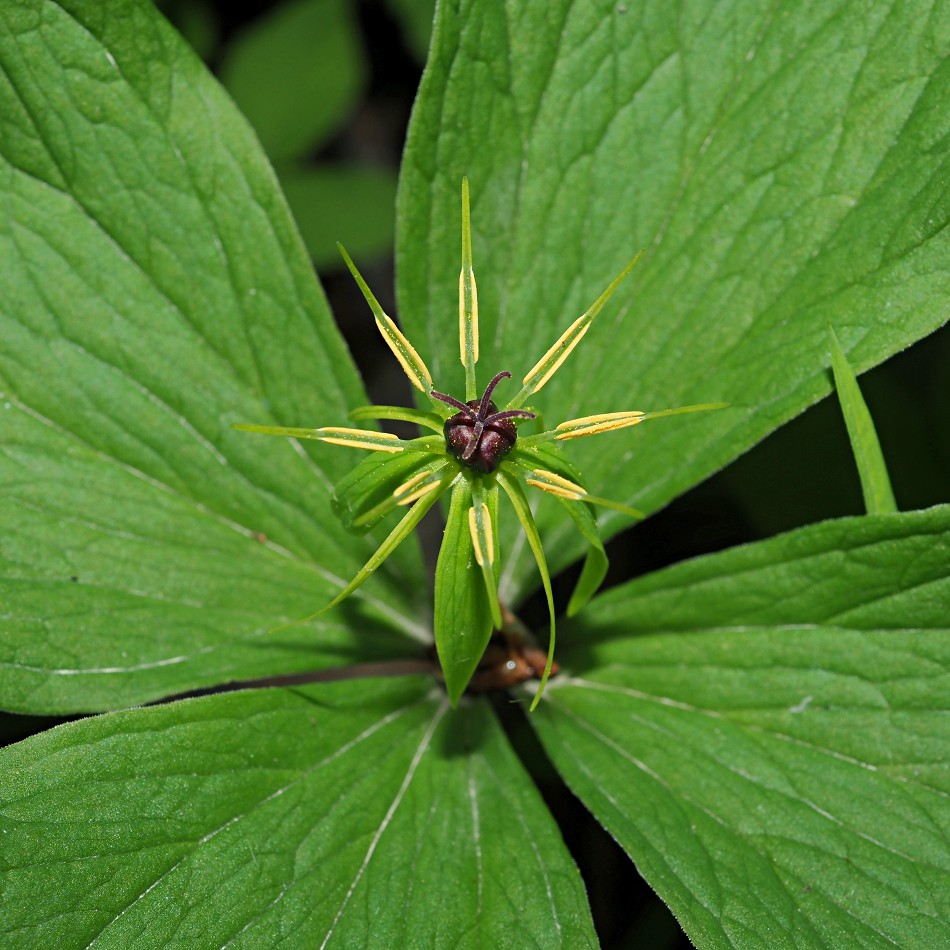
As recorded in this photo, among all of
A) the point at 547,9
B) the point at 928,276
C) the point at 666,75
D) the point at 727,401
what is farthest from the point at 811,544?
the point at 547,9

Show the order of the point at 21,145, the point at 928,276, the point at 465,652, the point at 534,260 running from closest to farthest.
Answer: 1. the point at 465,652
2. the point at 928,276
3. the point at 21,145
4. the point at 534,260

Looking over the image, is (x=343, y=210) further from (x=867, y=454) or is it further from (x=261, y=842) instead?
(x=261, y=842)

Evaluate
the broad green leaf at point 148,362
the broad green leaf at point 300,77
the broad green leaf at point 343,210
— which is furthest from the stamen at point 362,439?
the broad green leaf at point 300,77

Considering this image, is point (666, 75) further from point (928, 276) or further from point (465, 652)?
point (465, 652)

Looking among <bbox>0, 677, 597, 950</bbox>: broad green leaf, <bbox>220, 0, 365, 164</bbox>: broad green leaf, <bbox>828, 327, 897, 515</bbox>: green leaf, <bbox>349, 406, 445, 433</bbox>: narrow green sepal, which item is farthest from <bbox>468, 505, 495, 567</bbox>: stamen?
<bbox>220, 0, 365, 164</bbox>: broad green leaf

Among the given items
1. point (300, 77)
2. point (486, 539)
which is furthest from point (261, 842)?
point (300, 77)

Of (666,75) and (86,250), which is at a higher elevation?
(666,75)

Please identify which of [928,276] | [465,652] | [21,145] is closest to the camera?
[465,652]
